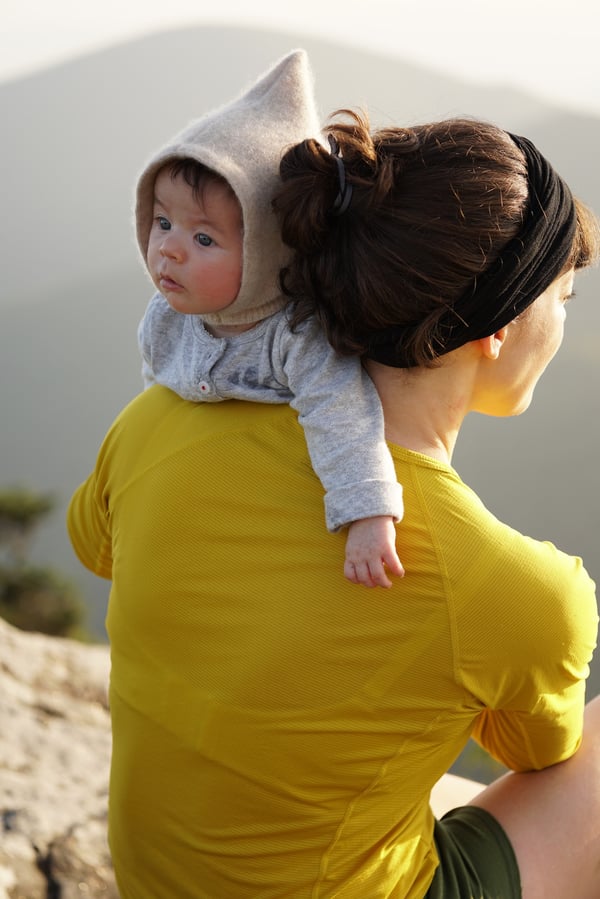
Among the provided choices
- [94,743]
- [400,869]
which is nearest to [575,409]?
[94,743]

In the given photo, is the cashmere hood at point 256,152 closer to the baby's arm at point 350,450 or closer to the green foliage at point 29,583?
the baby's arm at point 350,450

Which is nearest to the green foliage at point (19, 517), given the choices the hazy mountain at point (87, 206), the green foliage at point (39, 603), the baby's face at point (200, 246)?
the green foliage at point (39, 603)

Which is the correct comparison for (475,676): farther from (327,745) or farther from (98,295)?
(98,295)

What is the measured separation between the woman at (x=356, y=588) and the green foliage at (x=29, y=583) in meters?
4.12

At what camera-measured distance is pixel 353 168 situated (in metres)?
1.15

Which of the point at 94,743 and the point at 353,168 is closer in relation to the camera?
the point at 353,168

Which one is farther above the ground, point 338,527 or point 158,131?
point 338,527

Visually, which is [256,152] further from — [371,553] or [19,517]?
[19,517]

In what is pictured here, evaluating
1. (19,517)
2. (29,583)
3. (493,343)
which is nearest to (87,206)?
(19,517)

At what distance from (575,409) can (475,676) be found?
5.89 m

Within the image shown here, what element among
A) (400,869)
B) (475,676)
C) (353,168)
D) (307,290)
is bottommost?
(400,869)

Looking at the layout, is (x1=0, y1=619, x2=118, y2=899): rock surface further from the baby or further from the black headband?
the black headband

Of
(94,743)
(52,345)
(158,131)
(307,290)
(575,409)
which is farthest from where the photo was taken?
(52,345)

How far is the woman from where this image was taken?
1.09 meters
